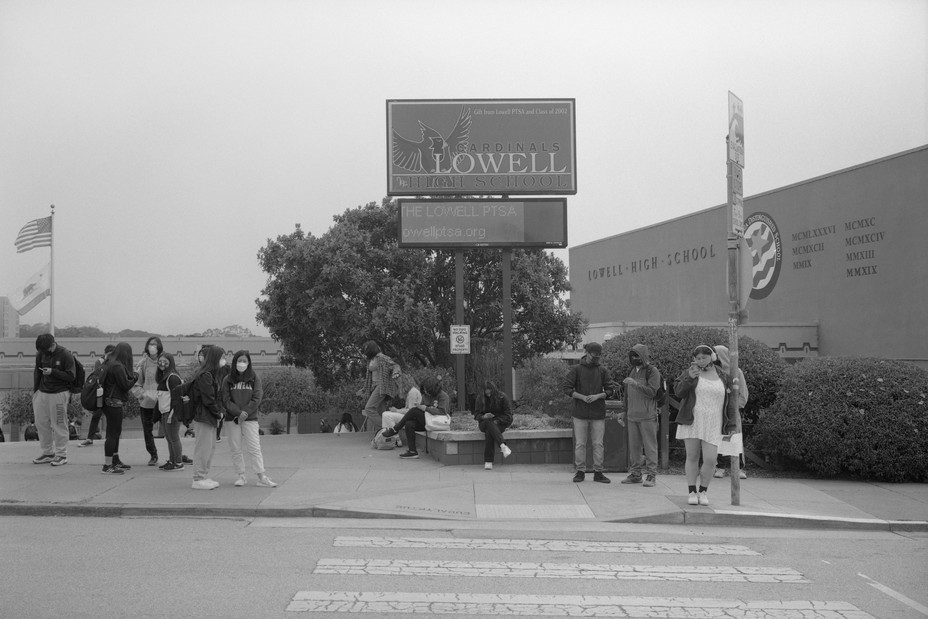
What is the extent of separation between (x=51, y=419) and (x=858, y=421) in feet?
36.0

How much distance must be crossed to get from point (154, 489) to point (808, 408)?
865 cm

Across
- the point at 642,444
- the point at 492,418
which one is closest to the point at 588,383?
the point at 642,444

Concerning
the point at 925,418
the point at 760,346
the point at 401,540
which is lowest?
Answer: the point at 401,540

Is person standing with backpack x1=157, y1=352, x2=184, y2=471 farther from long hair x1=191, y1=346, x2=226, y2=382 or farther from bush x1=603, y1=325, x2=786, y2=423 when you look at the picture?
bush x1=603, y1=325, x2=786, y2=423

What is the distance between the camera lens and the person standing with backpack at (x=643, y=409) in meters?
10.5

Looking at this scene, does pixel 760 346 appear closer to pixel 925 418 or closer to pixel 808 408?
→ pixel 808 408

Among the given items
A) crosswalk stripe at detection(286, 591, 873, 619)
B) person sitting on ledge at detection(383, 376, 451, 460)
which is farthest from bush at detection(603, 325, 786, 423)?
crosswalk stripe at detection(286, 591, 873, 619)

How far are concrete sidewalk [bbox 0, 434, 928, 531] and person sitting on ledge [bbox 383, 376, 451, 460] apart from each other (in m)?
0.63

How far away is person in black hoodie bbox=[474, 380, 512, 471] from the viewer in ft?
39.1

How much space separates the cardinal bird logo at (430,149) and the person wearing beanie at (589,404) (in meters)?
6.09

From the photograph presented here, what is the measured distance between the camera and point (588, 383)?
10836 mm

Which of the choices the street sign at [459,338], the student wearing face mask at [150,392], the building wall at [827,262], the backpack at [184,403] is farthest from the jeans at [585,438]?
the building wall at [827,262]

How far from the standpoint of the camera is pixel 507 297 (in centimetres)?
1469

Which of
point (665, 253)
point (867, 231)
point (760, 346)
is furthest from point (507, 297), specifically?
point (665, 253)
